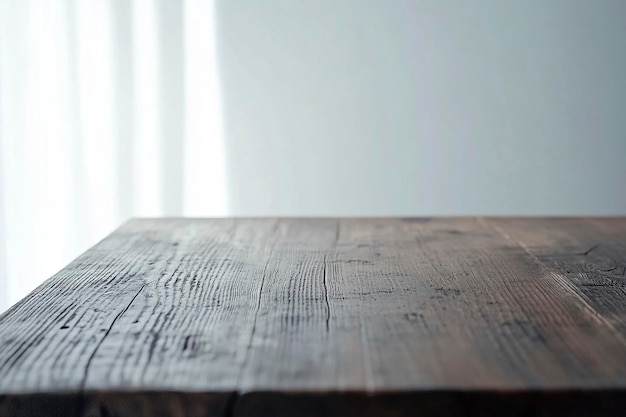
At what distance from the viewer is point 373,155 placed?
2.66 metres

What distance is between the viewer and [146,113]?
2680 millimetres

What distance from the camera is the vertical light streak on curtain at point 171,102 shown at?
264cm

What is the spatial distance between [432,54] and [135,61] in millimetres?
990

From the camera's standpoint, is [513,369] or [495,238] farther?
[495,238]

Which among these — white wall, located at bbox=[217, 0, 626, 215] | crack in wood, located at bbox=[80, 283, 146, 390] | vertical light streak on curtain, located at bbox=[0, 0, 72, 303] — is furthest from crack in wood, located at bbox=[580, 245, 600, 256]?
vertical light streak on curtain, located at bbox=[0, 0, 72, 303]

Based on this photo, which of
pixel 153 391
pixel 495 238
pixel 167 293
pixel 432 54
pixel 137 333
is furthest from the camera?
pixel 432 54

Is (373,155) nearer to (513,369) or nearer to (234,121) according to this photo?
(234,121)

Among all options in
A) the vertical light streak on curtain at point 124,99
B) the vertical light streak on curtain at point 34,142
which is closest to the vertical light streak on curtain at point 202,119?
the vertical light streak on curtain at point 124,99

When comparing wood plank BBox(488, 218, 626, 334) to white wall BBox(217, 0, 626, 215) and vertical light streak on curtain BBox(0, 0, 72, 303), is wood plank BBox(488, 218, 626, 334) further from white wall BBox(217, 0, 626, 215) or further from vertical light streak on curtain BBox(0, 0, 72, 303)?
vertical light streak on curtain BBox(0, 0, 72, 303)

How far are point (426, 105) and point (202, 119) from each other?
0.75 meters

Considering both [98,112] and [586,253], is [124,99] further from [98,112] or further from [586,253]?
[586,253]

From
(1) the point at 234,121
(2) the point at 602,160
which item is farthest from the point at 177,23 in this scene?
(2) the point at 602,160

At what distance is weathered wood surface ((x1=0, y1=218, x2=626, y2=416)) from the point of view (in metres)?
0.58

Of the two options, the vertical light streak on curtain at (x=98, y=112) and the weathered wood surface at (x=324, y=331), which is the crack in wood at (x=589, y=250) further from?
the vertical light streak on curtain at (x=98, y=112)
